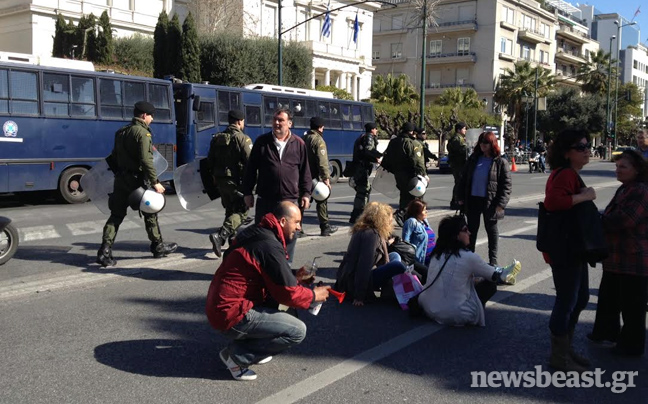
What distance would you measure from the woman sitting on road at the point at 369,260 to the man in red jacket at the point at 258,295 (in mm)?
1632

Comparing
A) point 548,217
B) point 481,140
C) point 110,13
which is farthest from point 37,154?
point 110,13

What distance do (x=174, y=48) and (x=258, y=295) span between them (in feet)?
96.6

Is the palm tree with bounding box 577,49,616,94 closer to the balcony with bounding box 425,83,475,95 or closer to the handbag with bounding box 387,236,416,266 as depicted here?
the balcony with bounding box 425,83,475,95

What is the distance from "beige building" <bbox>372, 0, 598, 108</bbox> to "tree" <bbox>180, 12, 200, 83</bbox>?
118 ft

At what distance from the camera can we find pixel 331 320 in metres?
5.18

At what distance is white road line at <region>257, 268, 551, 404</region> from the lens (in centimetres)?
371

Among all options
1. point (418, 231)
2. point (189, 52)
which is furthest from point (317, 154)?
point (189, 52)

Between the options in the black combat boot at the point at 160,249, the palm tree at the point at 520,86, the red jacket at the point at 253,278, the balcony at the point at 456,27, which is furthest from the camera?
the balcony at the point at 456,27

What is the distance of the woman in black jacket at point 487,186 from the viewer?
21.9ft

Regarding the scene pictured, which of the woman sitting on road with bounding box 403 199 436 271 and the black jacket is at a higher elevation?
the black jacket

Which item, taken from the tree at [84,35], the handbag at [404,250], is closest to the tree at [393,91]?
the tree at [84,35]

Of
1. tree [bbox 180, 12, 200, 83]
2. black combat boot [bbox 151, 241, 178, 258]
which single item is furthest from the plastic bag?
tree [bbox 180, 12, 200, 83]

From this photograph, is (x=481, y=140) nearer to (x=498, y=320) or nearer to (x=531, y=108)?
(x=498, y=320)

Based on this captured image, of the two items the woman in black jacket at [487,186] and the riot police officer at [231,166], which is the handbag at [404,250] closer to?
the woman in black jacket at [487,186]
